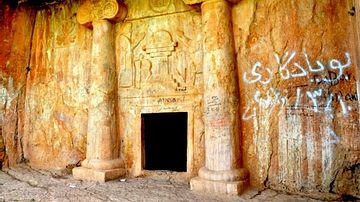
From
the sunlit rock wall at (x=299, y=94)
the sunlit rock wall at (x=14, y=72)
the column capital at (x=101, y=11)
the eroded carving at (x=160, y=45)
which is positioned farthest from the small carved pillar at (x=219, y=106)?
the sunlit rock wall at (x=14, y=72)

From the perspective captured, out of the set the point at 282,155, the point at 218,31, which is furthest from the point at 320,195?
the point at 218,31

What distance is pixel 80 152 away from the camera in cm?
559

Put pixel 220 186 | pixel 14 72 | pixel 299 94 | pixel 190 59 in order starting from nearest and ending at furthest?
pixel 220 186 → pixel 299 94 → pixel 190 59 → pixel 14 72

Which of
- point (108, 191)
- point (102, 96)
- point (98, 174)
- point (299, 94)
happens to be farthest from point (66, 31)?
point (299, 94)

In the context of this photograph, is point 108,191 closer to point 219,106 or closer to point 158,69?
point 219,106

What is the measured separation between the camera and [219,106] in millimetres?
4230

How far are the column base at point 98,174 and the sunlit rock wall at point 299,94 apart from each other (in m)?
2.23

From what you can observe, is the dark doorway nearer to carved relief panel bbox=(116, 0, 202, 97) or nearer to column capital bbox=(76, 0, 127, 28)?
carved relief panel bbox=(116, 0, 202, 97)

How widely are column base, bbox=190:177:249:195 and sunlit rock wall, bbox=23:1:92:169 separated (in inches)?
101

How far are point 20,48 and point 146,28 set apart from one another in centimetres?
298

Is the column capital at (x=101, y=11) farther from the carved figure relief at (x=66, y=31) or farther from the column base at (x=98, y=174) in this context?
the column base at (x=98, y=174)

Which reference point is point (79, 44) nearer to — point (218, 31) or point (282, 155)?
point (218, 31)

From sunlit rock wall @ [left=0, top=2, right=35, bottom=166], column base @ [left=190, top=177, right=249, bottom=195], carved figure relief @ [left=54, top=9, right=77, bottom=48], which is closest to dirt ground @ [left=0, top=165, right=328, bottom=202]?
column base @ [left=190, top=177, right=249, bottom=195]

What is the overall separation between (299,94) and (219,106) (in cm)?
116
